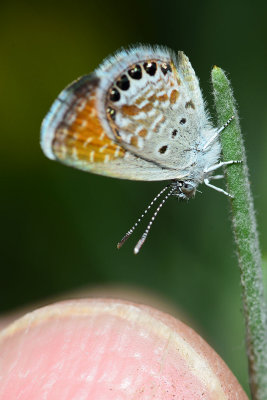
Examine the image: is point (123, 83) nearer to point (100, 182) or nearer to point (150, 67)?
point (150, 67)

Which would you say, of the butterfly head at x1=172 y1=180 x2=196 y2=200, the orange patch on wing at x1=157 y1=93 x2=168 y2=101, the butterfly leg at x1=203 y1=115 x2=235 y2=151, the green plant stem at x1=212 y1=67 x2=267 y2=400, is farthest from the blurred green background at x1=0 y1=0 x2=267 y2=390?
the green plant stem at x1=212 y1=67 x2=267 y2=400

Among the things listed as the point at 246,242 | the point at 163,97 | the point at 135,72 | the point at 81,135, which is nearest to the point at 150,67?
the point at 135,72

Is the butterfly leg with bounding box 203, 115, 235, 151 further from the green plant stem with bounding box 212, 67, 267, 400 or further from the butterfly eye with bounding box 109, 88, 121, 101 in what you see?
the butterfly eye with bounding box 109, 88, 121, 101

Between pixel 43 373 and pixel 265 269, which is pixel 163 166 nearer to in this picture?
pixel 265 269

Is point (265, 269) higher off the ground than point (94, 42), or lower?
lower

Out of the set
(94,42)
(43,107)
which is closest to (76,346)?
(43,107)
